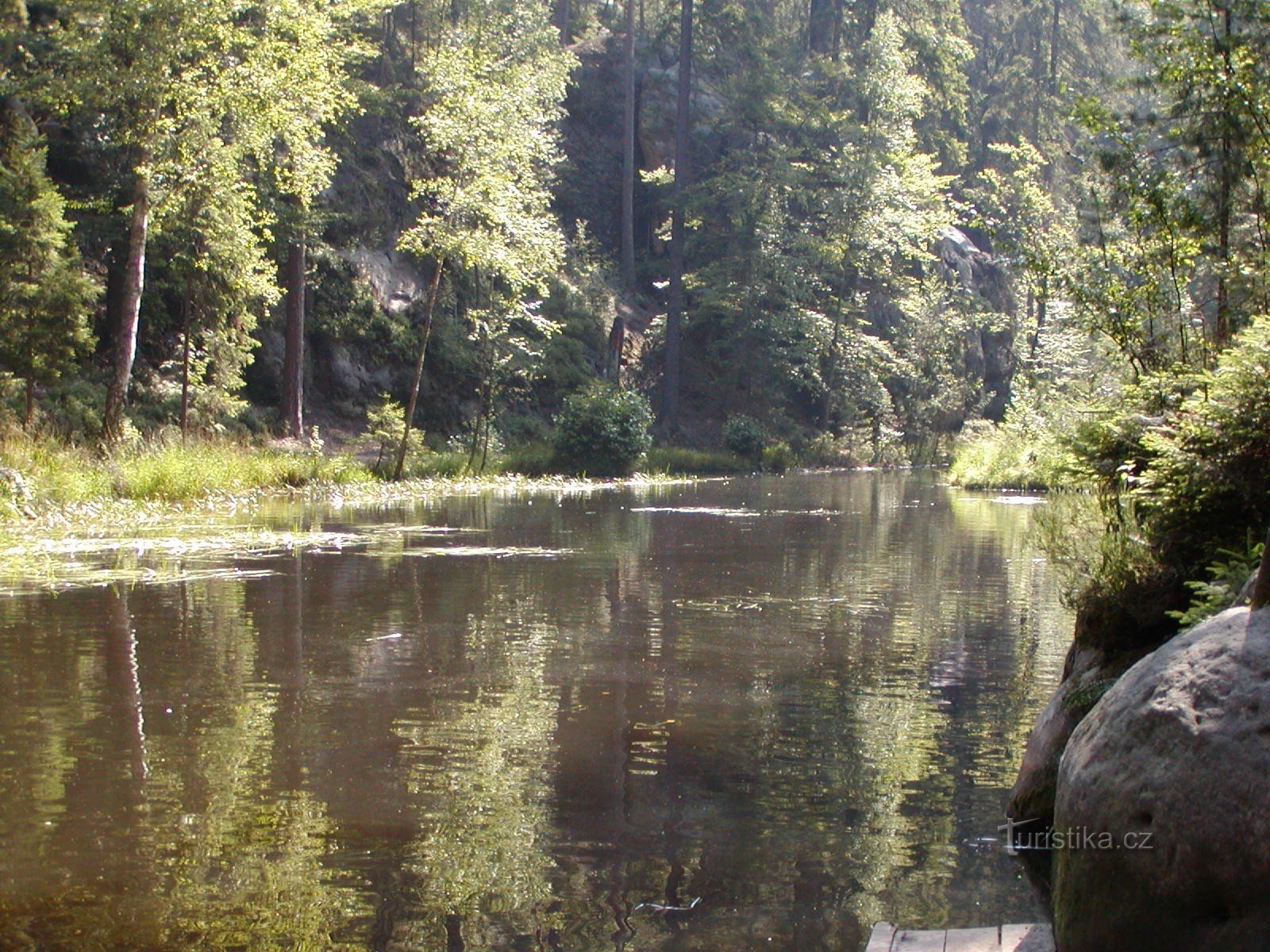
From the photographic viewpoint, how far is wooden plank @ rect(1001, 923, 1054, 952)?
4523 millimetres

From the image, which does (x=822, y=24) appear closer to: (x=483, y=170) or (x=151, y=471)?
(x=483, y=170)

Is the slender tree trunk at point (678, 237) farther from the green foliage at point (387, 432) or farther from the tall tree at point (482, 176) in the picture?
the green foliage at point (387, 432)

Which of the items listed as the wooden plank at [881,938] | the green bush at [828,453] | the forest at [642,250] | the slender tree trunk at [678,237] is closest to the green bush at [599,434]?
the forest at [642,250]

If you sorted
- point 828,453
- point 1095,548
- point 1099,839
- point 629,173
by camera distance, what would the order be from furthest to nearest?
point 629,173, point 828,453, point 1095,548, point 1099,839

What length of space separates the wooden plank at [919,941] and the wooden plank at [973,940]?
0.09ft

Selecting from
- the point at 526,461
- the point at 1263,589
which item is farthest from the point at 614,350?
the point at 1263,589

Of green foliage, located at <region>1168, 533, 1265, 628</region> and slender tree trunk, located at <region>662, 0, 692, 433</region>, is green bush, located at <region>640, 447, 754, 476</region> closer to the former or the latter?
slender tree trunk, located at <region>662, 0, 692, 433</region>

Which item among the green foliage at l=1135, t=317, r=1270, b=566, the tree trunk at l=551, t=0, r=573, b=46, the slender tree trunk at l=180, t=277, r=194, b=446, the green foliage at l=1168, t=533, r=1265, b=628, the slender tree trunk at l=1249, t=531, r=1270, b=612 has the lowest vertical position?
the green foliage at l=1168, t=533, r=1265, b=628

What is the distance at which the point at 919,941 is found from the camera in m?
4.61

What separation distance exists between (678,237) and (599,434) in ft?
52.0

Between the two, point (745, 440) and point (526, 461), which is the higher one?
point (745, 440)


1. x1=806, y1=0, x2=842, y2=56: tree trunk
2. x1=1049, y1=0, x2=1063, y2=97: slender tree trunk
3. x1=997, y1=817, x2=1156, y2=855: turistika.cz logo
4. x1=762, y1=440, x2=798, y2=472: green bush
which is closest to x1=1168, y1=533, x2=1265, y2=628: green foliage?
x1=997, y1=817, x2=1156, y2=855: turistika.cz logo

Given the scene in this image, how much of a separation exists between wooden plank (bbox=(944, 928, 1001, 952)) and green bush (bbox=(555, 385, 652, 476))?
3238 centimetres

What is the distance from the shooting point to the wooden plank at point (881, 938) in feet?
14.8
